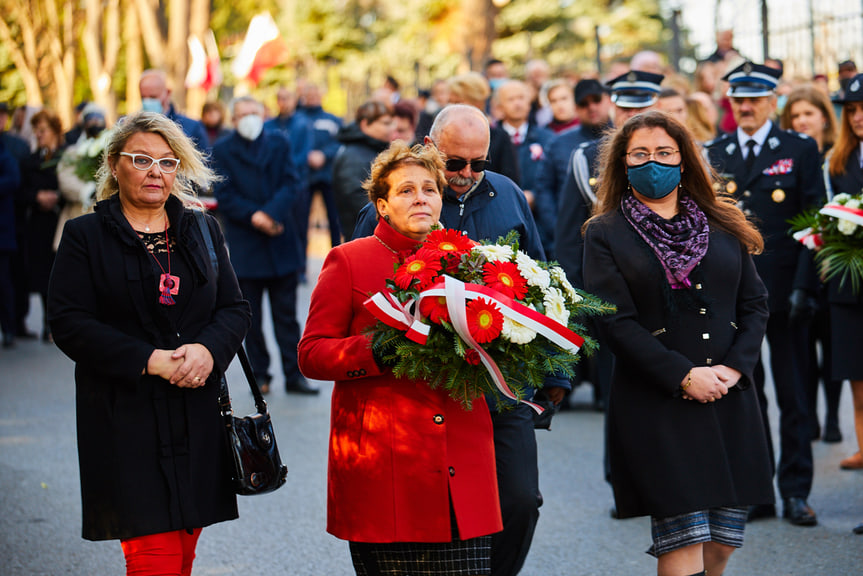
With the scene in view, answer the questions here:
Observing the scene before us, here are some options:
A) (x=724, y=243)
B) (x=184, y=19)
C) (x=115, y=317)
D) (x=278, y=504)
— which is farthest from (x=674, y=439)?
(x=184, y=19)

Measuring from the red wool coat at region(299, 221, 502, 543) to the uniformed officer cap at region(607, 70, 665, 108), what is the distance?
11.1 ft

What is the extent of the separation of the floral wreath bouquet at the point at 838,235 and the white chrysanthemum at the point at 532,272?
2.58m

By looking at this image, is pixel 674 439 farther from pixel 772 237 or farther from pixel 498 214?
pixel 772 237

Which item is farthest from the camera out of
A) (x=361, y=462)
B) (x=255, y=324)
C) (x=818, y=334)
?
(x=255, y=324)

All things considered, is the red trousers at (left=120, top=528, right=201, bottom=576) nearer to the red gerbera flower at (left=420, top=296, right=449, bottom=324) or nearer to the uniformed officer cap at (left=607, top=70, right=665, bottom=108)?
the red gerbera flower at (left=420, top=296, right=449, bottom=324)

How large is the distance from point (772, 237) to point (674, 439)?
2534 millimetres

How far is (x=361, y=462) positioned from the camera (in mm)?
4078

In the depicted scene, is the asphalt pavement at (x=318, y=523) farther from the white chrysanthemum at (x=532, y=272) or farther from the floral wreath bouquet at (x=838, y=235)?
the white chrysanthemum at (x=532, y=272)

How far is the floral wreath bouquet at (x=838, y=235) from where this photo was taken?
19.4 feet

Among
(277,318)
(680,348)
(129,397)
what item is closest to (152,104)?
(277,318)

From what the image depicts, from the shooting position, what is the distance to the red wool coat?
4020 millimetres

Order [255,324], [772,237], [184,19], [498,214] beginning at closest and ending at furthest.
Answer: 1. [498,214]
2. [772,237]
3. [255,324]
4. [184,19]

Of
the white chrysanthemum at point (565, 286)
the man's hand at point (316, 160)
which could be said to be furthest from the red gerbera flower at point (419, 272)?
the man's hand at point (316, 160)

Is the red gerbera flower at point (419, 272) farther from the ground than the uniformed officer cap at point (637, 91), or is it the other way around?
the uniformed officer cap at point (637, 91)
